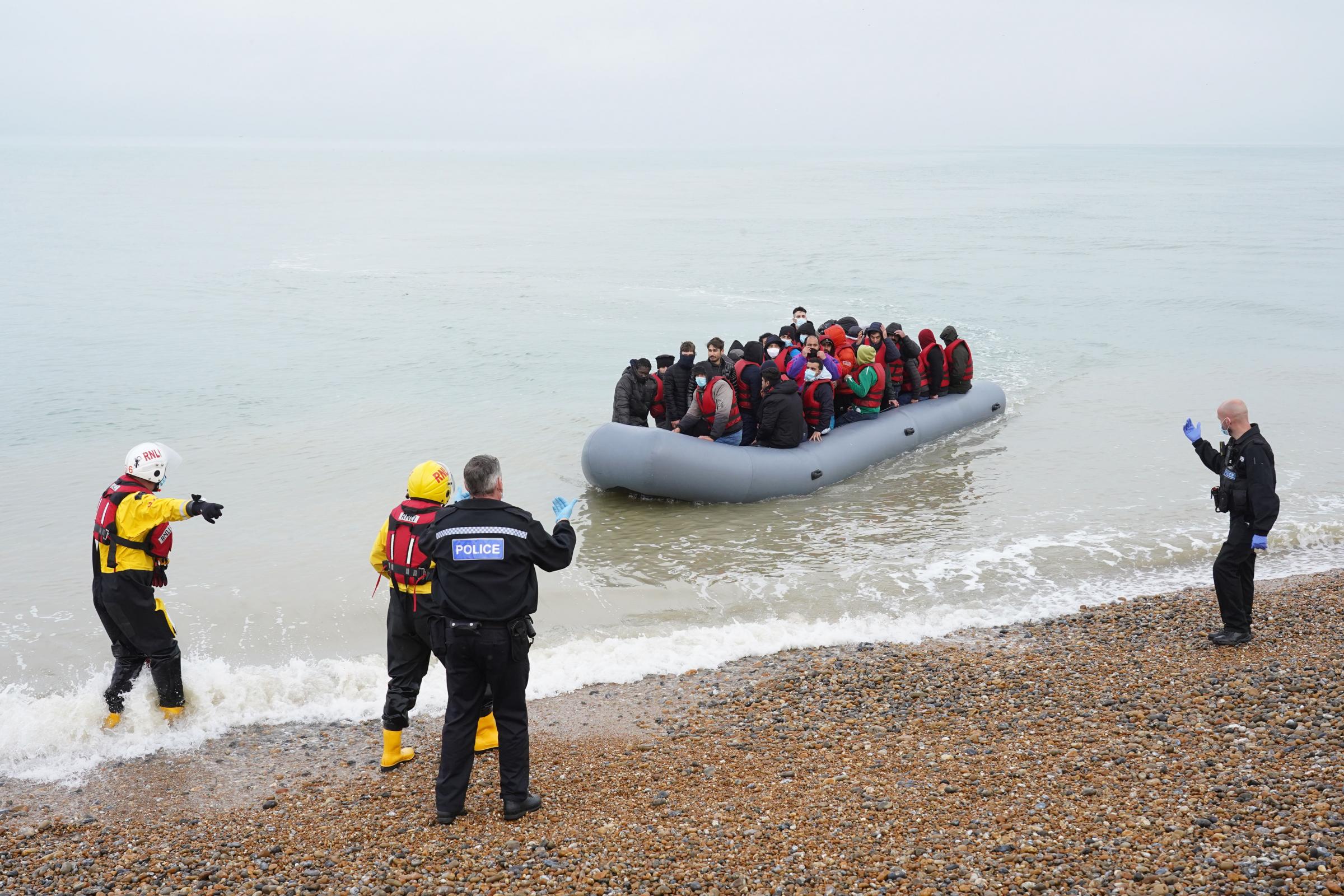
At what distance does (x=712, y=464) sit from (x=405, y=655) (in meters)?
4.52

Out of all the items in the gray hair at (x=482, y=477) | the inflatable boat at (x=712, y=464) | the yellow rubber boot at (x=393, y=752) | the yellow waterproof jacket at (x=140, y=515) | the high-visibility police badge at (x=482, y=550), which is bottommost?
the yellow rubber boot at (x=393, y=752)

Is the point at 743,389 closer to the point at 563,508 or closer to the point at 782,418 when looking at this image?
the point at 782,418

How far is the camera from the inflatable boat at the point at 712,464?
27.5ft

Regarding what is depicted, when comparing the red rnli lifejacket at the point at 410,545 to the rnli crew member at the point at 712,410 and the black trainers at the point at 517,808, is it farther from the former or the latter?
the rnli crew member at the point at 712,410

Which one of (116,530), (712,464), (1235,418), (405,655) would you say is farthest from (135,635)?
(1235,418)

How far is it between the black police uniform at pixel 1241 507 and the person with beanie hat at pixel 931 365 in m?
5.60

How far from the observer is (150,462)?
14.8ft

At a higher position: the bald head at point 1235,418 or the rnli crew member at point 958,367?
the bald head at point 1235,418

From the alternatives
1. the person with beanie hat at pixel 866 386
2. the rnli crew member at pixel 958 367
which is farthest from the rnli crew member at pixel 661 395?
the rnli crew member at pixel 958 367

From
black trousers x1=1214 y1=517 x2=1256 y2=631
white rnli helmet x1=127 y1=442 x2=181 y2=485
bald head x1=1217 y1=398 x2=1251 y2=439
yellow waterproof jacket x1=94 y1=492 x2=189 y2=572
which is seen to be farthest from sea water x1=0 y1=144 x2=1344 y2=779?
bald head x1=1217 y1=398 x2=1251 y2=439

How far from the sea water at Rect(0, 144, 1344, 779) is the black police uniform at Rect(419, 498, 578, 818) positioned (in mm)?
1594

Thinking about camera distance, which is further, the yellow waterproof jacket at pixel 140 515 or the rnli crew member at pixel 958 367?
the rnli crew member at pixel 958 367

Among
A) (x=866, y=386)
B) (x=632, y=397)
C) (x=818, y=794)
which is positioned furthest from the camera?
(x=866, y=386)

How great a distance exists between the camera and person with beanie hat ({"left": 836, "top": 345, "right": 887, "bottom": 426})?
955 cm
